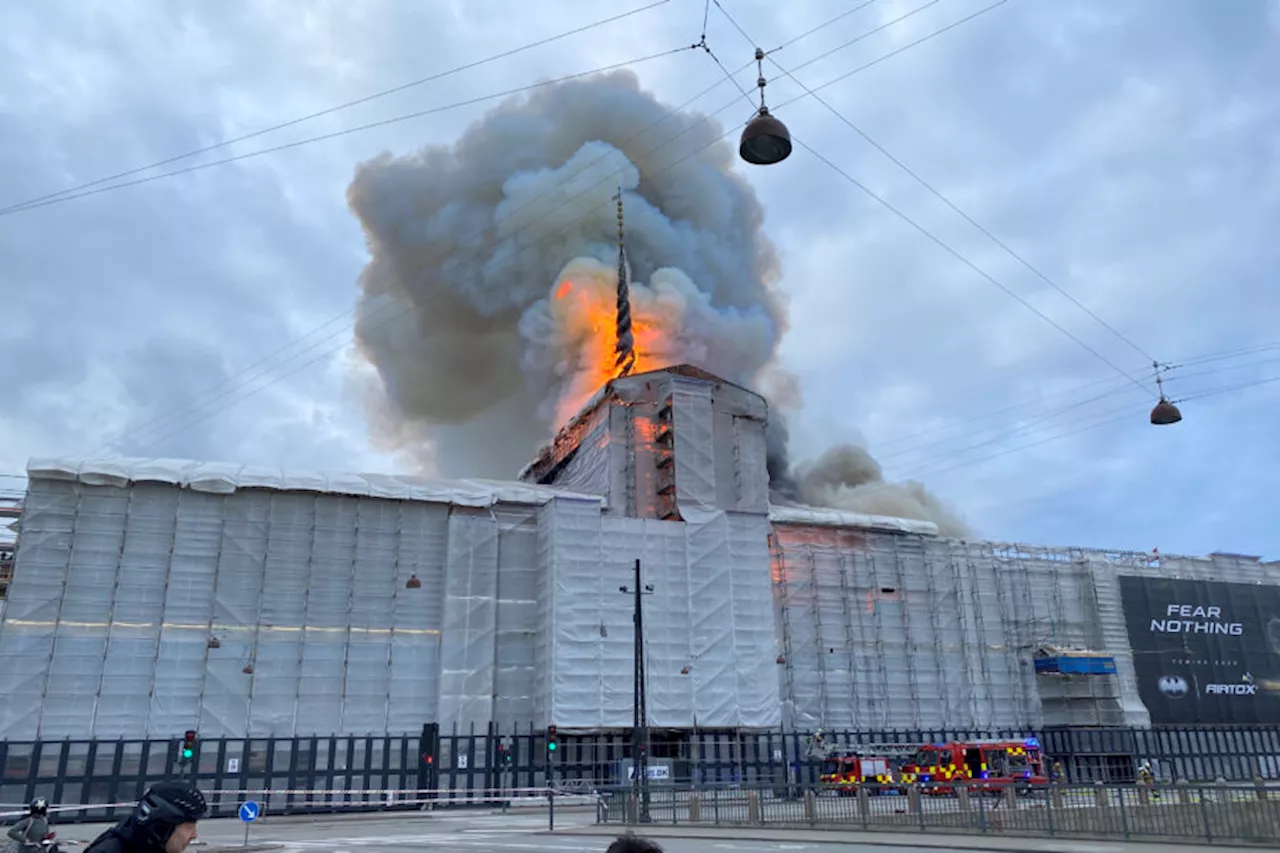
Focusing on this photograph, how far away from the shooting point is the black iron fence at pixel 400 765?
35.1m

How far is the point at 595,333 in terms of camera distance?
70188 mm

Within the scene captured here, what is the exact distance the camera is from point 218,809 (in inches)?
1428

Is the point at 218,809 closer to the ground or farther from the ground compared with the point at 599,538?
closer to the ground

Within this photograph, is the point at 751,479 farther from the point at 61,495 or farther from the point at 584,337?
the point at 61,495

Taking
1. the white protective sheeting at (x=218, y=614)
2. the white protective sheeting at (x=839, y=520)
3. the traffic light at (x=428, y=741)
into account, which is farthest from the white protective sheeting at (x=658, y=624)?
the traffic light at (x=428, y=741)

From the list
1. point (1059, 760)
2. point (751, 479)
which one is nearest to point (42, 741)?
point (751, 479)

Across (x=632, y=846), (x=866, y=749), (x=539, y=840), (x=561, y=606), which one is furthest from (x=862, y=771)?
(x=632, y=846)

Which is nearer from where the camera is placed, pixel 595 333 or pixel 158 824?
pixel 158 824

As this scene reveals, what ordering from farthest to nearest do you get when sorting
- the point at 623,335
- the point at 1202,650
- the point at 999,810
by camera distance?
the point at 623,335
the point at 1202,650
the point at 999,810

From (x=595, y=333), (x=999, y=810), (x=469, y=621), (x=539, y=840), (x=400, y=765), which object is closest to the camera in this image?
(x=999, y=810)

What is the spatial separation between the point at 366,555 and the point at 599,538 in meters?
11.0

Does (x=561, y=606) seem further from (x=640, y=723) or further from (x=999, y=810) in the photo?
(x=999, y=810)

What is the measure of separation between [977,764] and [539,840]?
2119 cm

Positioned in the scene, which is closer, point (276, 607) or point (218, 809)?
point (218, 809)
